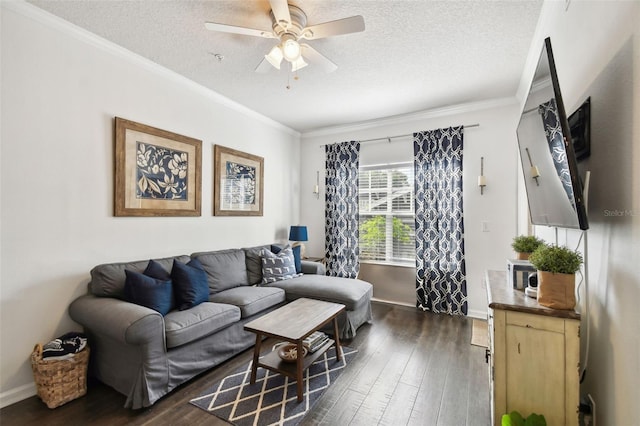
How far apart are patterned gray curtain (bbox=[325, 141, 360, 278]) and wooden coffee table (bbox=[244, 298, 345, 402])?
194cm

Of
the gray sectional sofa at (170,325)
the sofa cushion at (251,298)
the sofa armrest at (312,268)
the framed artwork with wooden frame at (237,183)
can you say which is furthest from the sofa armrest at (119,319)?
the sofa armrest at (312,268)

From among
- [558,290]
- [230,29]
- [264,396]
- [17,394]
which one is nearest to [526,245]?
[558,290]

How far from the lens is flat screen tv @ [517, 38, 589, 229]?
114 centimetres

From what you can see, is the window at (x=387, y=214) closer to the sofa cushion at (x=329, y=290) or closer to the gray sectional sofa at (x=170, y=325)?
the sofa cushion at (x=329, y=290)

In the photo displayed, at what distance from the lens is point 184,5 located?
1991 mm

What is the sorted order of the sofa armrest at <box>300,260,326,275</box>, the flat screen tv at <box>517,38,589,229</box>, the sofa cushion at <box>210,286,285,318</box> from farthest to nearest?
the sofa armrest at <box>300,260,326,275</box>
the sofa cushion at <box>210,286,285,318</box>
the flat screen tv at <box>517,38,589,229</box>

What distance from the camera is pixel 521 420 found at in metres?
1.25

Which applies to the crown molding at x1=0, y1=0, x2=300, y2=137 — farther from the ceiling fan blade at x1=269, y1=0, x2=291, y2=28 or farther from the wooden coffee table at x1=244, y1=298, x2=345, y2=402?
the wooden coffee table at x1=244, y1=298, x2=345, y2=402

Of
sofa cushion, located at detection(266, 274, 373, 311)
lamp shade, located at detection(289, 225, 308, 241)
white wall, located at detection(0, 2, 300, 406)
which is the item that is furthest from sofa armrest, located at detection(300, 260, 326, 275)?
white wall, located at detection(0, 2, 300, 406)

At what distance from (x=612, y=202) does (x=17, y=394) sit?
3.59 m

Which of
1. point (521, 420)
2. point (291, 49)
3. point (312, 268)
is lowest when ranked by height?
point (521, 420)

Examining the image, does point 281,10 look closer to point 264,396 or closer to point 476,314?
point 264,396

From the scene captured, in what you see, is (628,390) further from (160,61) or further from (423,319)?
(160,61)

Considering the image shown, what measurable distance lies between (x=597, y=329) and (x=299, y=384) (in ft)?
5.54
